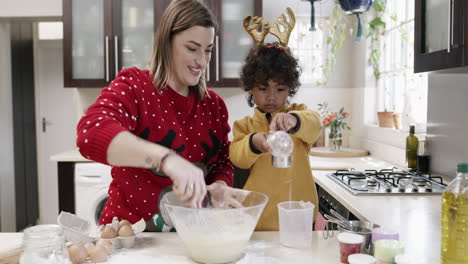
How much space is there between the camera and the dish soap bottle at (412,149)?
106 inches

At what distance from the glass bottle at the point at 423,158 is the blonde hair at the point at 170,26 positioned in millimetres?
1669

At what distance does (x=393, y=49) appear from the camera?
3.50 meters

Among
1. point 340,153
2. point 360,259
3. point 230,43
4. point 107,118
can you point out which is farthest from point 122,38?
point 360,259

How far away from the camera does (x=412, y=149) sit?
8.86 feet

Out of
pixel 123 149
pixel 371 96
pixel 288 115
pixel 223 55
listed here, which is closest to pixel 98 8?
pixel 223 55

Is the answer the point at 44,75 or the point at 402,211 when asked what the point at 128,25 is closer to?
the point at 44,75

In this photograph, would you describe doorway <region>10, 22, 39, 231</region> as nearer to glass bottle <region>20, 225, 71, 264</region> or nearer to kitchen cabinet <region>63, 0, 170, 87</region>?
kitchen cabinet <region>63, 0, 170, 87</region>

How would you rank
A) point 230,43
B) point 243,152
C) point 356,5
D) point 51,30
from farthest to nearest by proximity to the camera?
point 51,30 < point 230,43 < point 356,5 < point 243,152

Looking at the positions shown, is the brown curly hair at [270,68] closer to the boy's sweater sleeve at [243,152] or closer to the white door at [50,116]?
the boy's sweater sleeve at [243,152]

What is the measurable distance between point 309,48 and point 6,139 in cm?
302

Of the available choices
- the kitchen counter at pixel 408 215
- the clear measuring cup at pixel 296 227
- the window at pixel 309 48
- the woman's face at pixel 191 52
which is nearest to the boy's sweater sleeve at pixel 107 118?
the woman's face at pixel 191 52

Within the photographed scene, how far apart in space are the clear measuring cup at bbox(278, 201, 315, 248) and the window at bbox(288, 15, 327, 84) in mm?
2783

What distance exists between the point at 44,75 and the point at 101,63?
1698mm

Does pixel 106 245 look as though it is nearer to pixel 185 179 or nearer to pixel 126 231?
pixel 126 231
